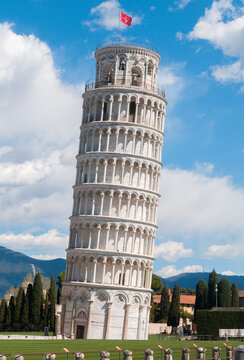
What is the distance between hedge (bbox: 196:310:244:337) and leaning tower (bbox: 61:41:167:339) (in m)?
10.1

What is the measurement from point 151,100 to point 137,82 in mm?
3564

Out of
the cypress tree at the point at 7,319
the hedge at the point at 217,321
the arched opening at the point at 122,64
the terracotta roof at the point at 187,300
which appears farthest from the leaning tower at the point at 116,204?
the terracotta roof at the point at 187,300

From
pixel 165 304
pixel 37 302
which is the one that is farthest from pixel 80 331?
pixel 165 304

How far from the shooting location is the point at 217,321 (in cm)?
8212

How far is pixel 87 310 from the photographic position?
7494 centimetres

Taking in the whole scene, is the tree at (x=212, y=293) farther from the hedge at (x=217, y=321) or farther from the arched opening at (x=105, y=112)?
the arched opening at (x=105, y=112)

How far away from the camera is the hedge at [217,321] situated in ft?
264

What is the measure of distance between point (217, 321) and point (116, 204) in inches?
874

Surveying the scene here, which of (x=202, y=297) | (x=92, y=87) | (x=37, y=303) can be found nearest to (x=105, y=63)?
(x=92, y=87)

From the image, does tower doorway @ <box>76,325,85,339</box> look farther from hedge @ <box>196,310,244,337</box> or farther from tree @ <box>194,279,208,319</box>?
tree @ <box>194,279,208,319</box>

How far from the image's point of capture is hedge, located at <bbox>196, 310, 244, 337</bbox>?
80.4 meters

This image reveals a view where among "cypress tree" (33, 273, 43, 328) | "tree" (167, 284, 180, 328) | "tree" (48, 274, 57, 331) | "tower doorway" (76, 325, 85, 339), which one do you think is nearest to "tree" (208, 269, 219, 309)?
"tree" (167, 284, 180, 328)

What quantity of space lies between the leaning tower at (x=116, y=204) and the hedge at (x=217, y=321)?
10.1m

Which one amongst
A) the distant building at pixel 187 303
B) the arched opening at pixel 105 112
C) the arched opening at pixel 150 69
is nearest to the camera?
the arched opening at pixel 105 112
